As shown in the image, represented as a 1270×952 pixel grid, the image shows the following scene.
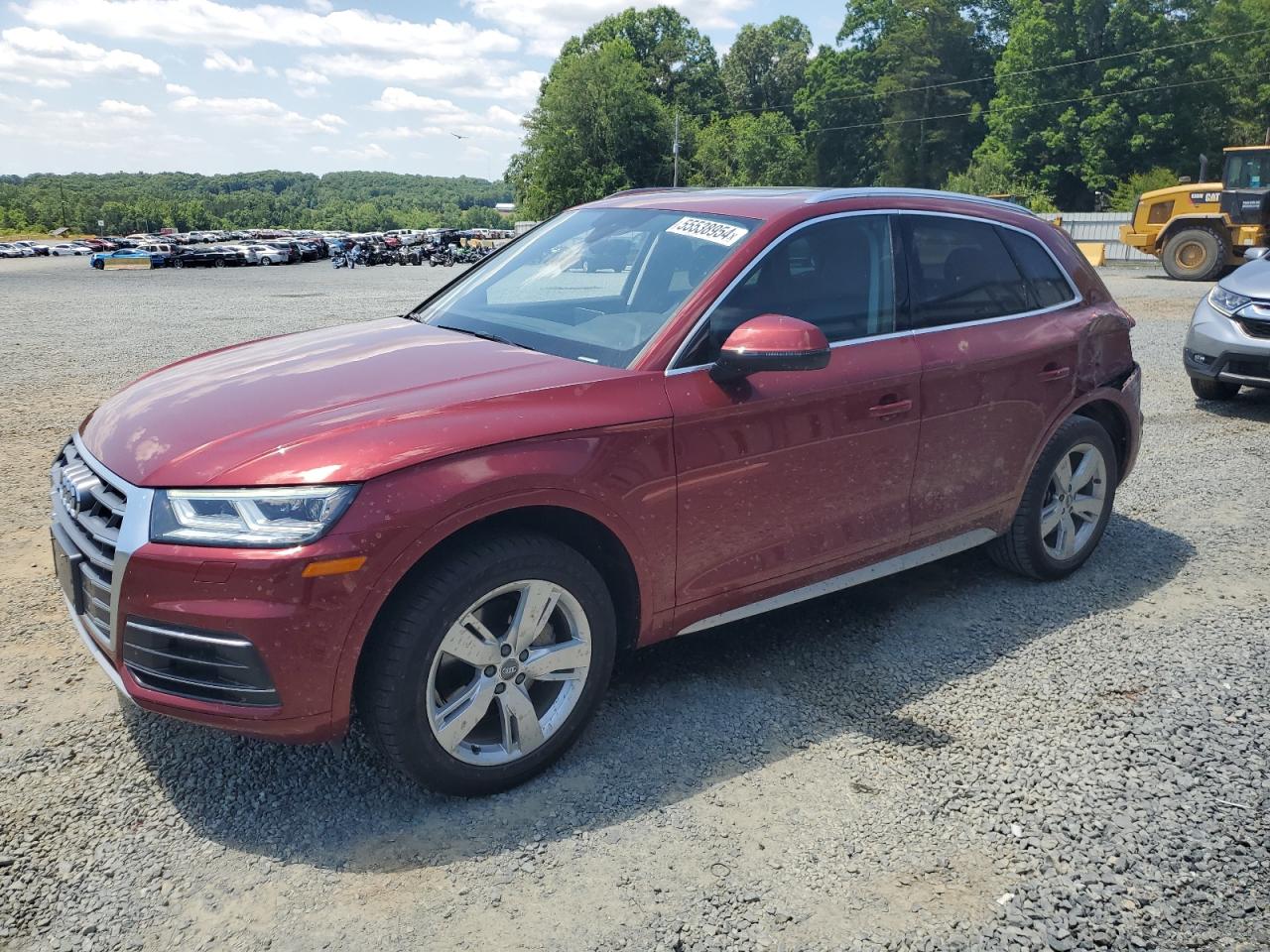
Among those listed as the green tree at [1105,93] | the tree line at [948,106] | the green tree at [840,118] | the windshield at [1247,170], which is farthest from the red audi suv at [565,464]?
the green tree at [840,118]

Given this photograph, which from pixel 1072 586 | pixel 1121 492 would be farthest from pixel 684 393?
pixel 1121 492

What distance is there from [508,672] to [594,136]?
232 feet

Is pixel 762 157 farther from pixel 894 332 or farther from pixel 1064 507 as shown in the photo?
pixel 894 332

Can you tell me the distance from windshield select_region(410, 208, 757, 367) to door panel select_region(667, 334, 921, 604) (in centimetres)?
37

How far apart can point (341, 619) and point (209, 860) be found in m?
0.78

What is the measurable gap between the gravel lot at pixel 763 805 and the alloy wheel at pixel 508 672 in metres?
0.20

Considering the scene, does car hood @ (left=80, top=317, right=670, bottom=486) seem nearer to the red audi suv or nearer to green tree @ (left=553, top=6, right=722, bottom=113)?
the red audi suv

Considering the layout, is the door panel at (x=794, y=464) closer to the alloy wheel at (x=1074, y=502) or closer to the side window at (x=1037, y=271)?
the side window at (x=1037, y=271)

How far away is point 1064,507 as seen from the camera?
462 cm

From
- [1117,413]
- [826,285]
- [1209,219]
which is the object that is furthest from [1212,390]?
[1209,219]

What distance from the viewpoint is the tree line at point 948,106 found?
5766 centimetres

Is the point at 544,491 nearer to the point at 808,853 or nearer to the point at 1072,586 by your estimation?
the point at 808,853

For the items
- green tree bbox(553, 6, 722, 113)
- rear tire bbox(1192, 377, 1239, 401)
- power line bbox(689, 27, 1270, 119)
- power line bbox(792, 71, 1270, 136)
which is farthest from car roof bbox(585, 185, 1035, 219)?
green tree bbox(553, 6, 722, 113)

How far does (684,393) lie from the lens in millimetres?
3148
